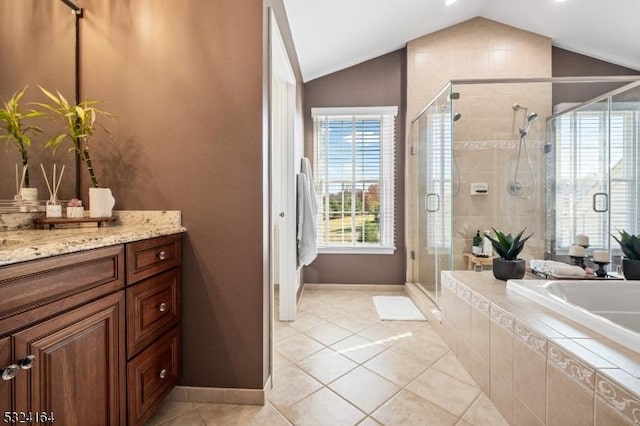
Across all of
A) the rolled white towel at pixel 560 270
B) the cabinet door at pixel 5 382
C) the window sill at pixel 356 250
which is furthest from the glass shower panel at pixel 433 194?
the cabinet door at pixel 5 382

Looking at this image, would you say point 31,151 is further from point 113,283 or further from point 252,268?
point 252,268

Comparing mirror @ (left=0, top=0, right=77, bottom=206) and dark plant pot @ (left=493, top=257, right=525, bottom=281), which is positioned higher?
mirror @ (left=0, top=0, right=77, bottom=206)

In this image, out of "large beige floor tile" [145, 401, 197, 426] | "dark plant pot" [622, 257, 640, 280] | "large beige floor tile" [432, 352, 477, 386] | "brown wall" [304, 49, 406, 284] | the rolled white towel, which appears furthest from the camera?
"brown wall" [304, 49, 406, 284]

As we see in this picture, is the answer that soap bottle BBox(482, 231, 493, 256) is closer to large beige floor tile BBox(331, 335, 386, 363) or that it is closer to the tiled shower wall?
the tiled shower wall

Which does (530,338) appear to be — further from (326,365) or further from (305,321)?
(305,321)

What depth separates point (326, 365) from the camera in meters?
1.87

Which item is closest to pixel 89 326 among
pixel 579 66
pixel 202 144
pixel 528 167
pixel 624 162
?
pixel 202 144

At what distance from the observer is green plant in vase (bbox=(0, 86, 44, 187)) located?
128cm

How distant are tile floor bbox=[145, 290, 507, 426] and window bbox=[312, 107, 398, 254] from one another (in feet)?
3.90

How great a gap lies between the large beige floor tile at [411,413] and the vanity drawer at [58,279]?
1.30 meters

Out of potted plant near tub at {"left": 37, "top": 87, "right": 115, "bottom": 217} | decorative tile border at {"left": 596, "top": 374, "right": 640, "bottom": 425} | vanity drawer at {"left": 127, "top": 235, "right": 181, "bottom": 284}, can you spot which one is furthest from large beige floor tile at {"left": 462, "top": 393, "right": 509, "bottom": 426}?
potted plant near tub at {"left": 37, "top": 87, "right": 115, "bottom": 217}

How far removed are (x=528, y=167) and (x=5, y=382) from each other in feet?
12.1

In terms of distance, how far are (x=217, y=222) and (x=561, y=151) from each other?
3308 mm

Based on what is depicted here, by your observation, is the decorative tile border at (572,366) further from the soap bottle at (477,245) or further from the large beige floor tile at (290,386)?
the soap bottle at (477,245)
